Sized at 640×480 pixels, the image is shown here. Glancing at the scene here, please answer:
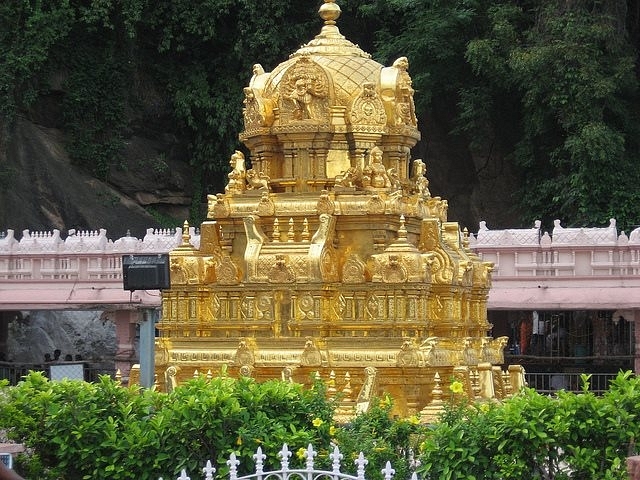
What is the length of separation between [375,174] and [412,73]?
16901 millimetres

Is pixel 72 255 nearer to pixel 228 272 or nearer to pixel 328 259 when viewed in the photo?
pixel 228 272

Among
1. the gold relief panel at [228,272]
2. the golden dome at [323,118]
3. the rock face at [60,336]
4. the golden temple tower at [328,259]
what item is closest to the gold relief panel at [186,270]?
the golden temple tower at [328,259]

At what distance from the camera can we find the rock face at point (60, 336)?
3216 centimetres

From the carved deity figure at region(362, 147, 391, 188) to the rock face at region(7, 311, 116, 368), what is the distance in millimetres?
16475

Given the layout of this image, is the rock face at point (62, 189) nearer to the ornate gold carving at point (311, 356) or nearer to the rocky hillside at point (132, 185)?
the rocky hillside at point (132, 185)

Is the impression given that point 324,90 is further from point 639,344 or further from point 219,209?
point 639,344

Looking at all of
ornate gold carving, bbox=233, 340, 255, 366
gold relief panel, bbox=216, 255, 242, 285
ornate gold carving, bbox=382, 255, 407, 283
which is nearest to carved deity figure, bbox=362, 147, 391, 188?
ornate gold carving, bbox=382, 255, 407, 283

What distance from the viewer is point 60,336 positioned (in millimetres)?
32875

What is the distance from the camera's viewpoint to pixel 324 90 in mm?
16188

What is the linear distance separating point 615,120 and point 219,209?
Answer: 16.7 meters

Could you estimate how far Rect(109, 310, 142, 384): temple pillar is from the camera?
24797 millimetres

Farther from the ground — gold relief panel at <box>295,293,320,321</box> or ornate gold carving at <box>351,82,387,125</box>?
ornate gold carving at <box>351,82,387,125</box>

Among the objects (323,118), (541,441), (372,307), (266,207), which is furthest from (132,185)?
(541,441)

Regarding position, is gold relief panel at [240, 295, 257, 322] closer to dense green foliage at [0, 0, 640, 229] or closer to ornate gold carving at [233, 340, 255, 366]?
ornate gold carving at [233, 340, 255, 366]
